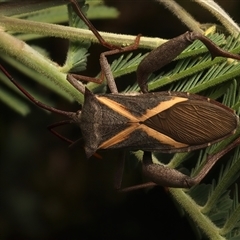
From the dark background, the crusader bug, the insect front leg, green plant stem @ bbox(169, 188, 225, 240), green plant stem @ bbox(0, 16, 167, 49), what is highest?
green plant stem @ bbox(0, 16, 167, 49)

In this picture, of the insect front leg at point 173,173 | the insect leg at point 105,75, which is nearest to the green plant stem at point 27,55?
the insect leg at point 105,75

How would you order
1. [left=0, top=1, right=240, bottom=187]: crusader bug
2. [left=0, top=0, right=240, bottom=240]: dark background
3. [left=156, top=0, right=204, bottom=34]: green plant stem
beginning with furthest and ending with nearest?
[left=0, top=0, right=240, bottom=240]: dark background < [left=156, top=0, right=204, bottom=34]: green plant stem < [left=0, top=1, right=240, bottom=187]: crusader bug

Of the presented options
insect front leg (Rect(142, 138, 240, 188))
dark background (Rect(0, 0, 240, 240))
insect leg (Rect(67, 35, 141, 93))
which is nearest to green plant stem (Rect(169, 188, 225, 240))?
insect front leg (Rect(142, 138, 240, 188))

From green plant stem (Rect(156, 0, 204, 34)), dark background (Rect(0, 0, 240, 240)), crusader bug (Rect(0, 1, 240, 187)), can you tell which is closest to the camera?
crusader bug (Rect(0, 1, 240, 187))

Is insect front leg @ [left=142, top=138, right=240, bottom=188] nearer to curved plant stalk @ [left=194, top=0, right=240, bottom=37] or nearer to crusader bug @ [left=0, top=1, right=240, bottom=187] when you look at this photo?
crusader bug @ [left=0, top=1, right=240, bottom=187]

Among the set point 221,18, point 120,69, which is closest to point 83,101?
point 120,69

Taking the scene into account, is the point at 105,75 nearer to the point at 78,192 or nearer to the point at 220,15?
the point at 220,15

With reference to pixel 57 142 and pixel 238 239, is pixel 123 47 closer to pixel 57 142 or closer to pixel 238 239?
pixel 238 239
